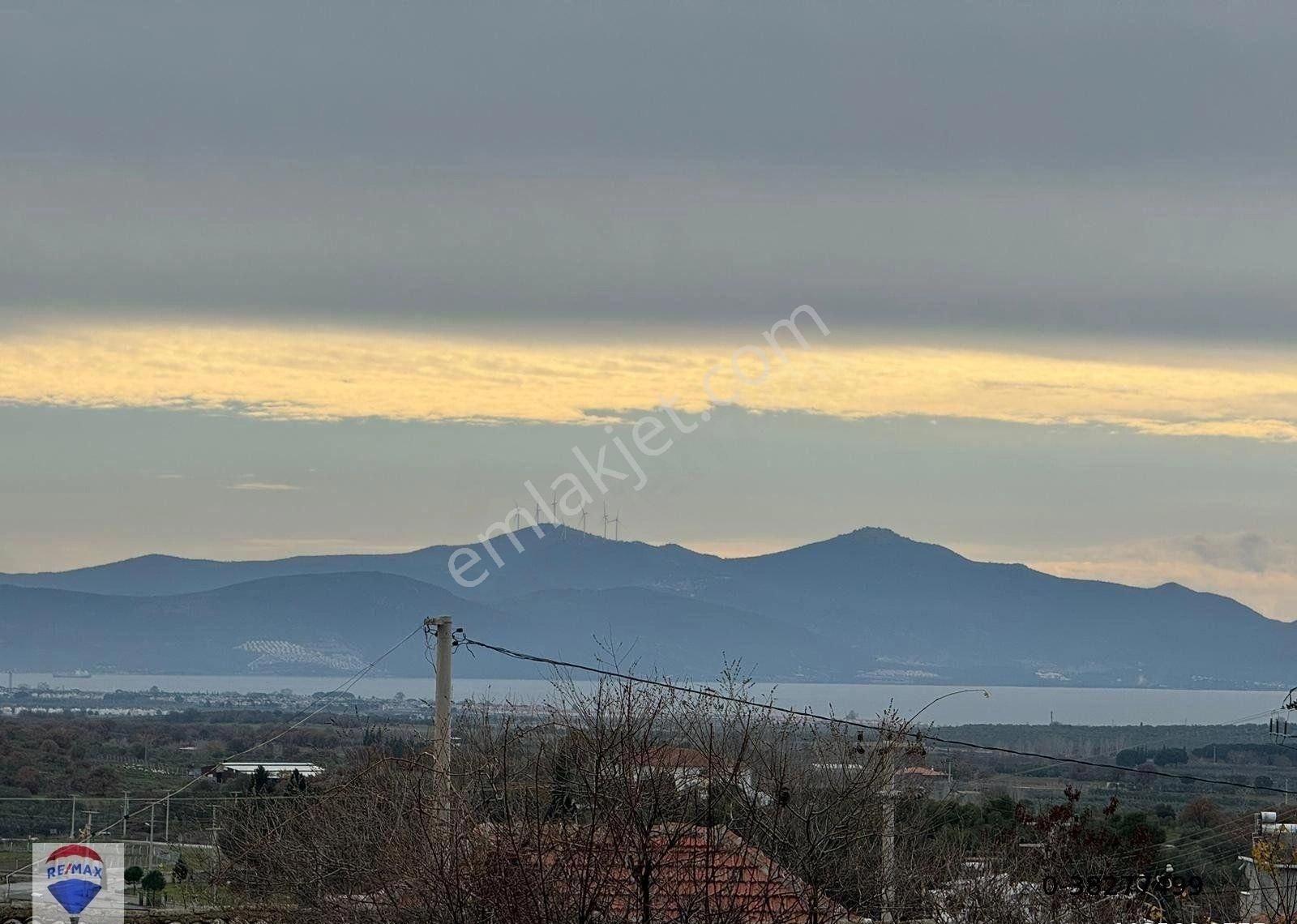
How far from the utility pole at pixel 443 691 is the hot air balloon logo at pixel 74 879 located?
4365 mm

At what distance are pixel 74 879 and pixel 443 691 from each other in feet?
17.7

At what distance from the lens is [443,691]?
2422 cm

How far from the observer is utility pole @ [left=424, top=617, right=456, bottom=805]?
885 inches

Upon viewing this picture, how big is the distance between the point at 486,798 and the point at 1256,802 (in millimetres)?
67471

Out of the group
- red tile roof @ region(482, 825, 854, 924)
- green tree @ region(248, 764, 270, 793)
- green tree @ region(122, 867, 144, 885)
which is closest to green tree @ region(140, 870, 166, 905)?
green tree @ region(122, 867, 144, 885)

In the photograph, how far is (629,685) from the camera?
60.5ft

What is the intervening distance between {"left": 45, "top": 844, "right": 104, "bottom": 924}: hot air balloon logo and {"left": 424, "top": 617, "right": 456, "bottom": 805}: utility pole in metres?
4.37

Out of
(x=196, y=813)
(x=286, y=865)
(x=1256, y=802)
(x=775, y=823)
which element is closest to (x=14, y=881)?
(x=196, y=813)

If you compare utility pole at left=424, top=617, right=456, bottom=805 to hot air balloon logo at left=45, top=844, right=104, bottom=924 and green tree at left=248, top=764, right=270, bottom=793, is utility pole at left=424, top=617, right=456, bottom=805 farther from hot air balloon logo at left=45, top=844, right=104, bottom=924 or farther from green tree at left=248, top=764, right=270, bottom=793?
green tree at left=248, top=764, right=270, bottom=793

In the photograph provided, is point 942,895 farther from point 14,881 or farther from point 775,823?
point 14,881

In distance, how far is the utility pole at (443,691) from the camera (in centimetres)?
2247

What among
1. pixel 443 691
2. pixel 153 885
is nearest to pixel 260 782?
pixel 153 885

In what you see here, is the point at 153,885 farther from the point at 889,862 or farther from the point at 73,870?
the point at 889,862

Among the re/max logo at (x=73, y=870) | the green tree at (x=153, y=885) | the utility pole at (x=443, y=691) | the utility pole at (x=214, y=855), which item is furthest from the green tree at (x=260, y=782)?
the re/max logo at (x=73, y=870)
